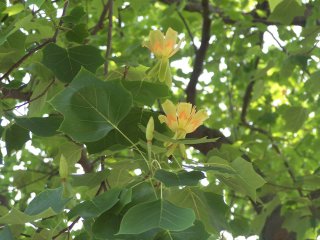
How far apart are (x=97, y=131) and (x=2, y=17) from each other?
2.93 feet

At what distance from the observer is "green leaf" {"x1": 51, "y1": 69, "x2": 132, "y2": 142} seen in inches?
48.6

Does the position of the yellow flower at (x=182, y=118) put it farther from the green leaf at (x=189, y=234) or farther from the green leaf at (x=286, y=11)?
the green leaf at (x=286, y=11)

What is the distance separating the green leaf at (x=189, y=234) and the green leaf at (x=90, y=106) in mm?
236

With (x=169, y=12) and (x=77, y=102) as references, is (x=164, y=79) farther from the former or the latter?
(x=169, y=12)

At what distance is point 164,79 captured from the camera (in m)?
1.44

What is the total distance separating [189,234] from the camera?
1.21m

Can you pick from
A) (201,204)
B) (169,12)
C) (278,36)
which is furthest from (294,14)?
(201,204)

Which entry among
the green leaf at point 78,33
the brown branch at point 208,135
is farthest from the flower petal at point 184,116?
the brown branch at point 208,135

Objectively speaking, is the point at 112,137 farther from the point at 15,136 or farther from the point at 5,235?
the point at 15,136

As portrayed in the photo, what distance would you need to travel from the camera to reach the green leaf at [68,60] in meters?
1.54

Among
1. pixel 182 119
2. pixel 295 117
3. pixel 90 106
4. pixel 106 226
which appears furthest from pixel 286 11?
pixel 106 226

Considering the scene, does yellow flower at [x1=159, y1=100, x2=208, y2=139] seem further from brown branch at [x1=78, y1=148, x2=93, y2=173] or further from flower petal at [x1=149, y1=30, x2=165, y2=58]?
brown branch at [x1=78, y1=148, x2=93, y2=173]

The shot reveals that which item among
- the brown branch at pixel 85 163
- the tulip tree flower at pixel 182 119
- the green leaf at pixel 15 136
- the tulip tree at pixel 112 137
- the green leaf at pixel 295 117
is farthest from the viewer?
the green leaf at pixel 295 117

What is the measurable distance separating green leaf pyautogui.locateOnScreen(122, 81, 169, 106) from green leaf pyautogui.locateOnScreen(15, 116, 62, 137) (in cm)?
18
